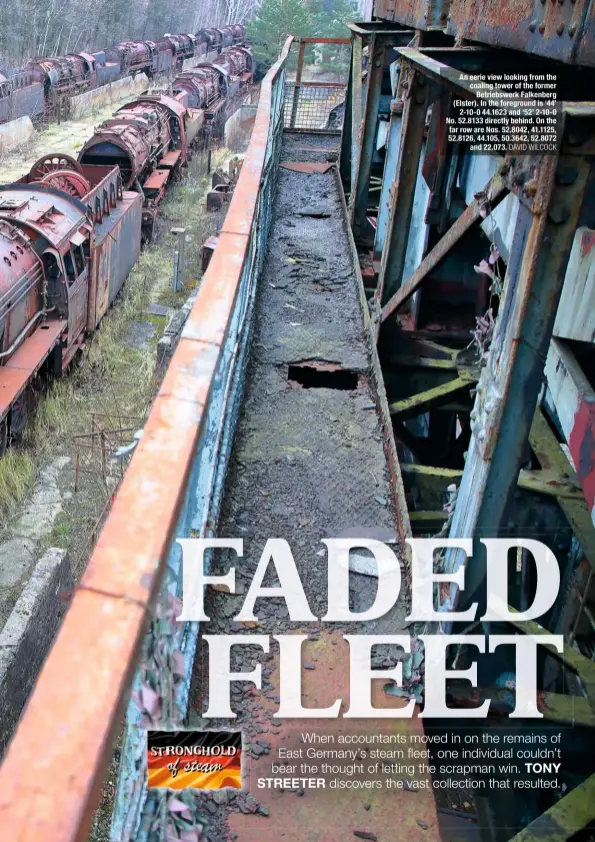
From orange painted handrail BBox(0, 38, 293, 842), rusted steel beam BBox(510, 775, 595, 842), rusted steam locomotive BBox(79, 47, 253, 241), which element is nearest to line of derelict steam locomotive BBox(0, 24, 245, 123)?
rusted steam locomotive BBox(79, 47, 253, 241)

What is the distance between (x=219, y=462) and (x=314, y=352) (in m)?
1.80

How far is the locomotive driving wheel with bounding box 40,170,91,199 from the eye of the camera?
559 inches

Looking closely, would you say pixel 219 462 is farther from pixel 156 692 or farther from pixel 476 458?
pixel 156 692

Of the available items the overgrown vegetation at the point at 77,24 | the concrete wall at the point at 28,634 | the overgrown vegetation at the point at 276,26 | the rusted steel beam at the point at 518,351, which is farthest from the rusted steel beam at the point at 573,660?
the overgrown vegetation at the point at 77,24

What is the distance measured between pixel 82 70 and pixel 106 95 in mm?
2394

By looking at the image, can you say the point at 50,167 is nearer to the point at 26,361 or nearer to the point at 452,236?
the point at 26,361

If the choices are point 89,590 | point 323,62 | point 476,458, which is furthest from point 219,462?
point 323,62

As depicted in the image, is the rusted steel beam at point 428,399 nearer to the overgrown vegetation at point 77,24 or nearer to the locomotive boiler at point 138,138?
the locomotive boiler at point 138,138

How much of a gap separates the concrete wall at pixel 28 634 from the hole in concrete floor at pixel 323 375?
115 inches

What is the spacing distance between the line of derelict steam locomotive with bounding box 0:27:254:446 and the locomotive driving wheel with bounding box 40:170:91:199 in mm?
19

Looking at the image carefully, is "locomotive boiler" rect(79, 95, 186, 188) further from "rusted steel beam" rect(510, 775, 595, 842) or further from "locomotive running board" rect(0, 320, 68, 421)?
"rusted steel beam" rect(510, 775, 595, 842)

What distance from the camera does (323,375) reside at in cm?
472

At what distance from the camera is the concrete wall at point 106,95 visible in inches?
1391

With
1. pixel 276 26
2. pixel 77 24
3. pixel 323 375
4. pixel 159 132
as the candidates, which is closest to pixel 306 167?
pixel 323 375
